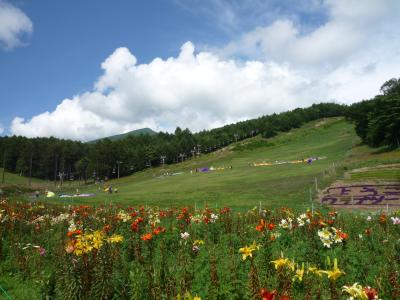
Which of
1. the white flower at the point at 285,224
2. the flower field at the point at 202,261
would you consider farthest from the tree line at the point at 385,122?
the white flower at the point at 285,224

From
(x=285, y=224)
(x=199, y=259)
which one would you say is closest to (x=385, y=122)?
(x=285, y=224)

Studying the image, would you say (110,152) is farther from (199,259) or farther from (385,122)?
(199,259)

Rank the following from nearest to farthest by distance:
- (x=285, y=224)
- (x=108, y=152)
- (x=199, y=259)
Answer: (x=199, y=259) < (x=285, y=224) < (x=108, y=152)

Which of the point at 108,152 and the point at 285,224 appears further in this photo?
the point at 108,152

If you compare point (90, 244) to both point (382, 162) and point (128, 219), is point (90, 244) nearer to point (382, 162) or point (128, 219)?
point (128, 219)

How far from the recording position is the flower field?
16.9ft

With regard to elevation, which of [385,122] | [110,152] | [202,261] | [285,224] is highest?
[110,152]

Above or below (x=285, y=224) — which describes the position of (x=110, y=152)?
above

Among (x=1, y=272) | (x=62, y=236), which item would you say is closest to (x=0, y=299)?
(x=1, y=272)

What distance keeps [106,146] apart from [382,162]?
11502 centimetres

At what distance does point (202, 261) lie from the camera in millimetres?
7465

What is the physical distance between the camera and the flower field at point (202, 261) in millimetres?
5141

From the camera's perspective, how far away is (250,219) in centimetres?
1305

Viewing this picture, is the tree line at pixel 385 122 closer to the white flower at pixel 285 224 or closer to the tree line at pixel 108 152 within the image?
the white flower at pixel 285 224
